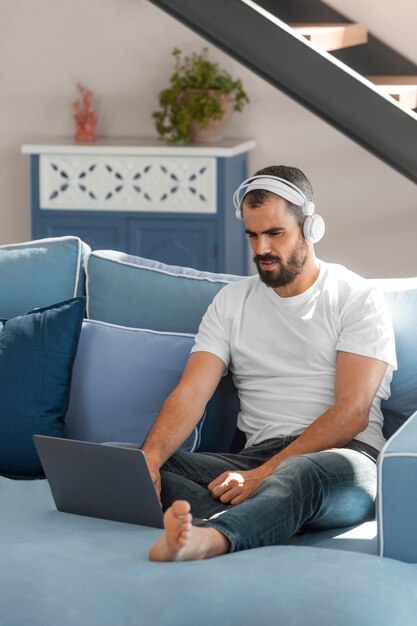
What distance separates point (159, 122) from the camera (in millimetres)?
5574

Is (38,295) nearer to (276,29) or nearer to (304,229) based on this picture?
(304,229)

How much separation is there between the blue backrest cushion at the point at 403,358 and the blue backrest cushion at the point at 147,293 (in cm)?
45

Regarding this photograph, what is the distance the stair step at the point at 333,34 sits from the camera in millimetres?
4965

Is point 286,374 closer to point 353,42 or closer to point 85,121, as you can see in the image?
point 353,42

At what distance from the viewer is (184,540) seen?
7.04 ft

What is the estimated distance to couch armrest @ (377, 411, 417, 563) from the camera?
2.21 meters

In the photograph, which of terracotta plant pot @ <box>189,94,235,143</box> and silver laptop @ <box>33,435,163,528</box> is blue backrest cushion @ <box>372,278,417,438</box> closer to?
silver laptop @ <box>33,435,163,528</box>

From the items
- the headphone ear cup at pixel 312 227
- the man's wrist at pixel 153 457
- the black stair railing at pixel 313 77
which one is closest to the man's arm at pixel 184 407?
the man's wrist at pixel 153 457

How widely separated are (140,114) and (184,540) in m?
4.10

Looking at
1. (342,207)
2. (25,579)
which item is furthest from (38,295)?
(342,207)

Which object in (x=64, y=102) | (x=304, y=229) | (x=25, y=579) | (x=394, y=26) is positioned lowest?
(x=25, y=579)

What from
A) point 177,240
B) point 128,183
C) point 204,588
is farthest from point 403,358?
point 128,183

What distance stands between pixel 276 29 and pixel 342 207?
5.03ft

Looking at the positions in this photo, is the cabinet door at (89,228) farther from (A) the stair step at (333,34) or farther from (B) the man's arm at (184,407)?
(B) the man's arm at (184,407)
